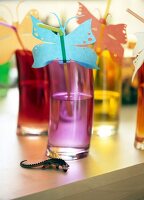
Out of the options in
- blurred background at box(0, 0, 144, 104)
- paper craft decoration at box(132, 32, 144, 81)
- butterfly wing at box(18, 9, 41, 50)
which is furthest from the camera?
blurred background at box(0, 0, 144, 104)

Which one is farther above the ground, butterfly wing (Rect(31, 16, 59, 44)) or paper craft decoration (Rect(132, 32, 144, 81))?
butterfly wing (Rect(31, 16, 59, 44))

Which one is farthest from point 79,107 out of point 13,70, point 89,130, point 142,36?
point 13,70

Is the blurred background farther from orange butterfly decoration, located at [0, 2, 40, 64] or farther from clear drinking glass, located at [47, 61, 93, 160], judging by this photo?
clear drinking glass, located at [47, 61, 93, 160]

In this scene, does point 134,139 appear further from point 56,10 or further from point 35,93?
point 56,10

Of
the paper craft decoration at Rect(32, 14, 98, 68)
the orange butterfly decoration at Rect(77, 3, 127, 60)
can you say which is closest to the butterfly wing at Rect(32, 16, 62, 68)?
the paper craft decoration at Rect(32, 14, 98, 68)

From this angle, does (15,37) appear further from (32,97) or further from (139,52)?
(139,52)

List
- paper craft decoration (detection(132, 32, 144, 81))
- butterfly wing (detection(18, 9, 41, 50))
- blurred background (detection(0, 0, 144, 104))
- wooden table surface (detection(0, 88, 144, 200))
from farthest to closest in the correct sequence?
blurred background (detection(0, 0, 144, 104))
butterfly wing (detection(18, 9, 41, 50))
paper craft decoration (detection(132, 32, 144, 81))
wooden table surface (detection(0, 88, 144, 200))

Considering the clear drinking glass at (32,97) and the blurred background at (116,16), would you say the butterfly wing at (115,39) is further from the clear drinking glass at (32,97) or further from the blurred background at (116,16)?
the clear drinking glass at (32,97)
